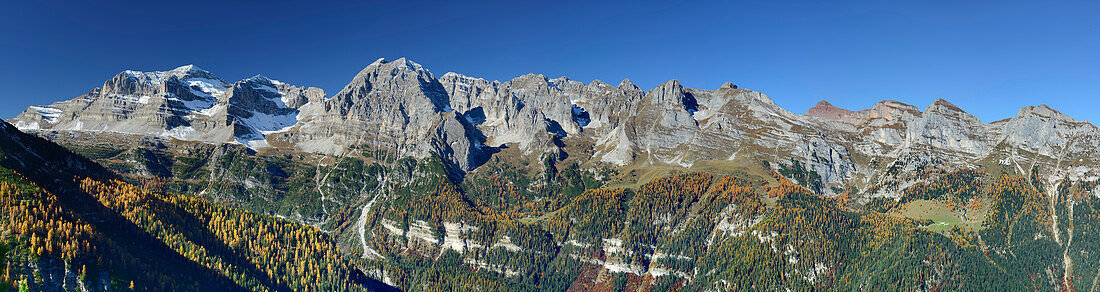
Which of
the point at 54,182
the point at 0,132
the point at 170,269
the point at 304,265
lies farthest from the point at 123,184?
the point at 304,265

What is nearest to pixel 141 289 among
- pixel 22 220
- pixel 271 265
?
pixel 22 220

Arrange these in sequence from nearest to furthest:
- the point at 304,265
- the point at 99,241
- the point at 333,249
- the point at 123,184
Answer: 1. the point at 99,241
2. the point at 123,184
3. the point at 304,265
4. the point at 333,249

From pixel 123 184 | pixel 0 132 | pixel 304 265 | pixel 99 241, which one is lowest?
pixel 304 265

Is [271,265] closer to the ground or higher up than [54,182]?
closer to the ground

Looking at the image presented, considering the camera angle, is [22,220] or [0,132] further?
[0,132]

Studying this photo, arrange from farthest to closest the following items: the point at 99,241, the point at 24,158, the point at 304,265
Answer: the point at 304,265 → the point at 24,158 → the point at 99,241

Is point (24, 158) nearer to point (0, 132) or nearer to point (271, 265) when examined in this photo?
point (0, 132)

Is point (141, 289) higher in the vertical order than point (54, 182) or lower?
lower

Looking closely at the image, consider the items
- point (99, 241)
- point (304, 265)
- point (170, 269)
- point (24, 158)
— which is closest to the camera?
point (99, 241)

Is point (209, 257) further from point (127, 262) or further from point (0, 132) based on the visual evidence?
point (0, 132)
